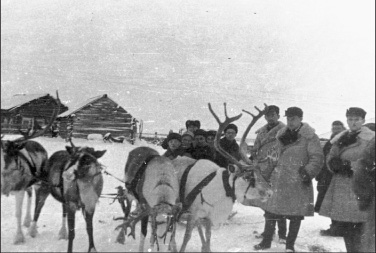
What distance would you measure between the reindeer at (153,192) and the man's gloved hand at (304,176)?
4.41 feet

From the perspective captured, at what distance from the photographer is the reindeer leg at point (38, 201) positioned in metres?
3.19

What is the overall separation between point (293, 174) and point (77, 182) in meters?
2.25

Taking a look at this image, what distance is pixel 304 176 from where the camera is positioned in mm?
3393

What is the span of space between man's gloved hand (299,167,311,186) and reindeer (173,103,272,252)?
507 millimetres

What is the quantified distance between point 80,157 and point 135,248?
1.12 meters

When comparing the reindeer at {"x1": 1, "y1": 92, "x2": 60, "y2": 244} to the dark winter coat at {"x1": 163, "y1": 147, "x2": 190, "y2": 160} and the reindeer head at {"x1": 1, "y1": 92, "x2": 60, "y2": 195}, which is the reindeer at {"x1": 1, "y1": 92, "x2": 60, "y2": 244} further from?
the dark winter coat at {"x1": 163, "y1": 147, "x2": 190, "y2": 160}

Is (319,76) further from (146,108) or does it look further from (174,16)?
(146,108)

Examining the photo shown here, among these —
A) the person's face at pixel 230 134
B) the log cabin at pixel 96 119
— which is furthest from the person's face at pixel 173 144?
the log cabin at pixel 96 119

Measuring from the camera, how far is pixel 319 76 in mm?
4980

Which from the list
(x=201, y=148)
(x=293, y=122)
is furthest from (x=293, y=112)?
(x=201, y=148)

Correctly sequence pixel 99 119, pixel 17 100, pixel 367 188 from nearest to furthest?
1. pixel 367 188
2. pixel 17 100
3. pixel 99 119

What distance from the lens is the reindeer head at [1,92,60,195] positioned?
9.21 ft

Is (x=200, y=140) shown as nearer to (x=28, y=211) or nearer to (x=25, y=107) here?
(x=28, y=211)

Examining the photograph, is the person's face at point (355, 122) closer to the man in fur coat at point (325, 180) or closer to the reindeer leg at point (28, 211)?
the man in fur coat at point (325, 180)
